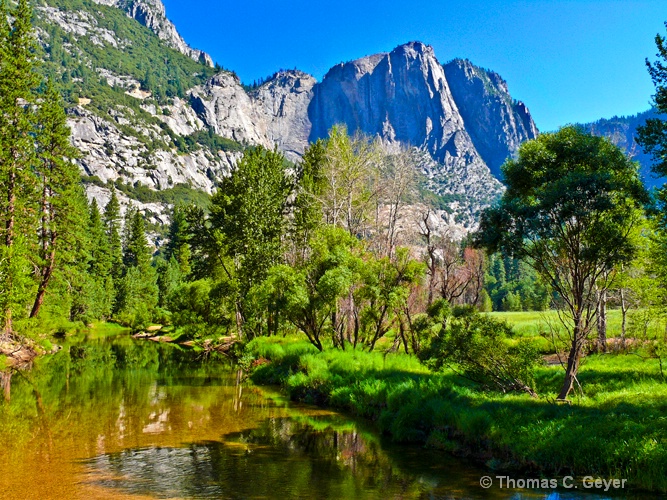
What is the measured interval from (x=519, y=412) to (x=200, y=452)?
915 cm

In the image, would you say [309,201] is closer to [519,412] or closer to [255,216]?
[255,216]

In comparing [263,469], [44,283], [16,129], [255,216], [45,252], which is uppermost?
[16,129]

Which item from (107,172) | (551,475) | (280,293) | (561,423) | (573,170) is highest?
(107,172)

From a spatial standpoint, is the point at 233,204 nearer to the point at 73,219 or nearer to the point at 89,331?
the point at 73,219

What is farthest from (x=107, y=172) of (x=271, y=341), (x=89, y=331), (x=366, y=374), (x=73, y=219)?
(x=366, y=374)

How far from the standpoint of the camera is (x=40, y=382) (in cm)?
2334

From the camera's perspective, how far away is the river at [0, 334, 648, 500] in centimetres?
980

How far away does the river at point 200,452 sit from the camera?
980 cm

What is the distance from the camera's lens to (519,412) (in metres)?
12.5

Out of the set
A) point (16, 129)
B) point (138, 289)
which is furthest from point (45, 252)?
point (138, 289)

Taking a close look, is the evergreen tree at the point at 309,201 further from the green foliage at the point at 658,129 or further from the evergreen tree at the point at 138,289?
the evergreen tree at the point at 138,289

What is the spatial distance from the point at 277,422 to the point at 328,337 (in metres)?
12.9

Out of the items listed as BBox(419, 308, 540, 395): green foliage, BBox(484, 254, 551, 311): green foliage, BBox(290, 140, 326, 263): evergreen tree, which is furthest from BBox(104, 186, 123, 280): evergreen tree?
BBox(419, 308, 540, 395): green foliage

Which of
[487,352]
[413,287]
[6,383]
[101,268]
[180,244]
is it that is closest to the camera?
[487,352]
